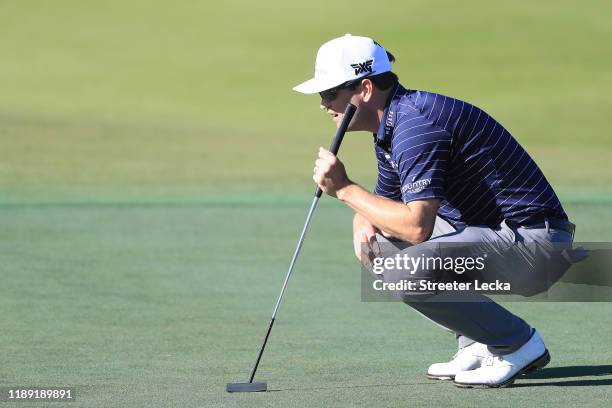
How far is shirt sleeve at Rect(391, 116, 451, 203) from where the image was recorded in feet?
16.8

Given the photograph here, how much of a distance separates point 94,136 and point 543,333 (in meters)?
15.3

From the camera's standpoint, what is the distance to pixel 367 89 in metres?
5.39

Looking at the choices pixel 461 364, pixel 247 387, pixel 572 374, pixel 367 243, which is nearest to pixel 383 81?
pixel 367 243

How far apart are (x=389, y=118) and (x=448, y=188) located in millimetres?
440

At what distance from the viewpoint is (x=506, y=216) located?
5.56 metres

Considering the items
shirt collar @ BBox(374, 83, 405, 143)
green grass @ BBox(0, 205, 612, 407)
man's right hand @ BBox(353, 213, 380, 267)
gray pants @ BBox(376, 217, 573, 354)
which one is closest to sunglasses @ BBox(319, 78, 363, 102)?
shirt collar @ BBox(374, 83, 405, 143)

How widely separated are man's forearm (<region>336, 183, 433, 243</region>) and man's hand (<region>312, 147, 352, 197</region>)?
0.32 feet

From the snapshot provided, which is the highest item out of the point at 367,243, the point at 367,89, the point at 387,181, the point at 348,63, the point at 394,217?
the point at 348,63

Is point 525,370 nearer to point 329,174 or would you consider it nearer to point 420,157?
point 420,157

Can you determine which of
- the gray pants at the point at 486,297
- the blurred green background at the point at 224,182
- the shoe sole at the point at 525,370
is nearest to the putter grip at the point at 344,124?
the gray pants at the point at 486,297

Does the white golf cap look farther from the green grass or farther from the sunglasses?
the green grass

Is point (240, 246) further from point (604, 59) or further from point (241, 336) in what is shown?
point (604, 59)

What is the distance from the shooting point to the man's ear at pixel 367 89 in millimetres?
5371

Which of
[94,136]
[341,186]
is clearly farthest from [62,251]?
[94,136]
